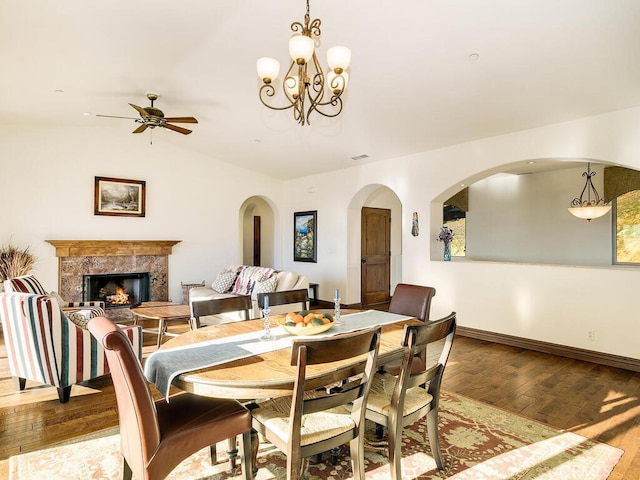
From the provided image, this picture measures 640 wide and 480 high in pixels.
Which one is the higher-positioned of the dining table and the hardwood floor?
the dining table

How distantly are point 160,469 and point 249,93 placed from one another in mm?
4068

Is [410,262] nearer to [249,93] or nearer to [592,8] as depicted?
[249,93]

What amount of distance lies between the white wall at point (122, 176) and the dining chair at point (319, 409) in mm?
5634

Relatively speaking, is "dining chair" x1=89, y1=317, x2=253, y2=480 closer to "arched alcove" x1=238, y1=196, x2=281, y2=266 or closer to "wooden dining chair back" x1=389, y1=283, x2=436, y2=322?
"wooden dining chair back" x1=389, y1=283, x2=436, y2=322

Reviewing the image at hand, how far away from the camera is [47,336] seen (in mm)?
2959

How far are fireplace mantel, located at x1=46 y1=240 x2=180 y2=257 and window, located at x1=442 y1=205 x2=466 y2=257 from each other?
5.71 meters

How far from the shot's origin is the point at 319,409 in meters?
1.70

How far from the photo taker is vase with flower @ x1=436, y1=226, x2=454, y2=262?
5.45m

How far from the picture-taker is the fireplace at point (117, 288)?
631cm

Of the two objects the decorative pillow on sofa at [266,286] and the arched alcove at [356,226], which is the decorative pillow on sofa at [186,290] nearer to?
the decorative pillow on sofa at [266,286]

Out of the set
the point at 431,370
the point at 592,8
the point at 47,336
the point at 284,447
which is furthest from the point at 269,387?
the point at 592,8

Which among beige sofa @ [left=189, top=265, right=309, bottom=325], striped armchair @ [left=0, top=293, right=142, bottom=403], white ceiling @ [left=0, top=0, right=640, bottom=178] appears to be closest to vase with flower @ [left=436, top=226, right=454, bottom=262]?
white ceiling @ [left=0, top=0, right=640, bottom=178]

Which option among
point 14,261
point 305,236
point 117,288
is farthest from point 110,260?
point 305,236

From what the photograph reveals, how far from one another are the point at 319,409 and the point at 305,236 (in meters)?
6.08
